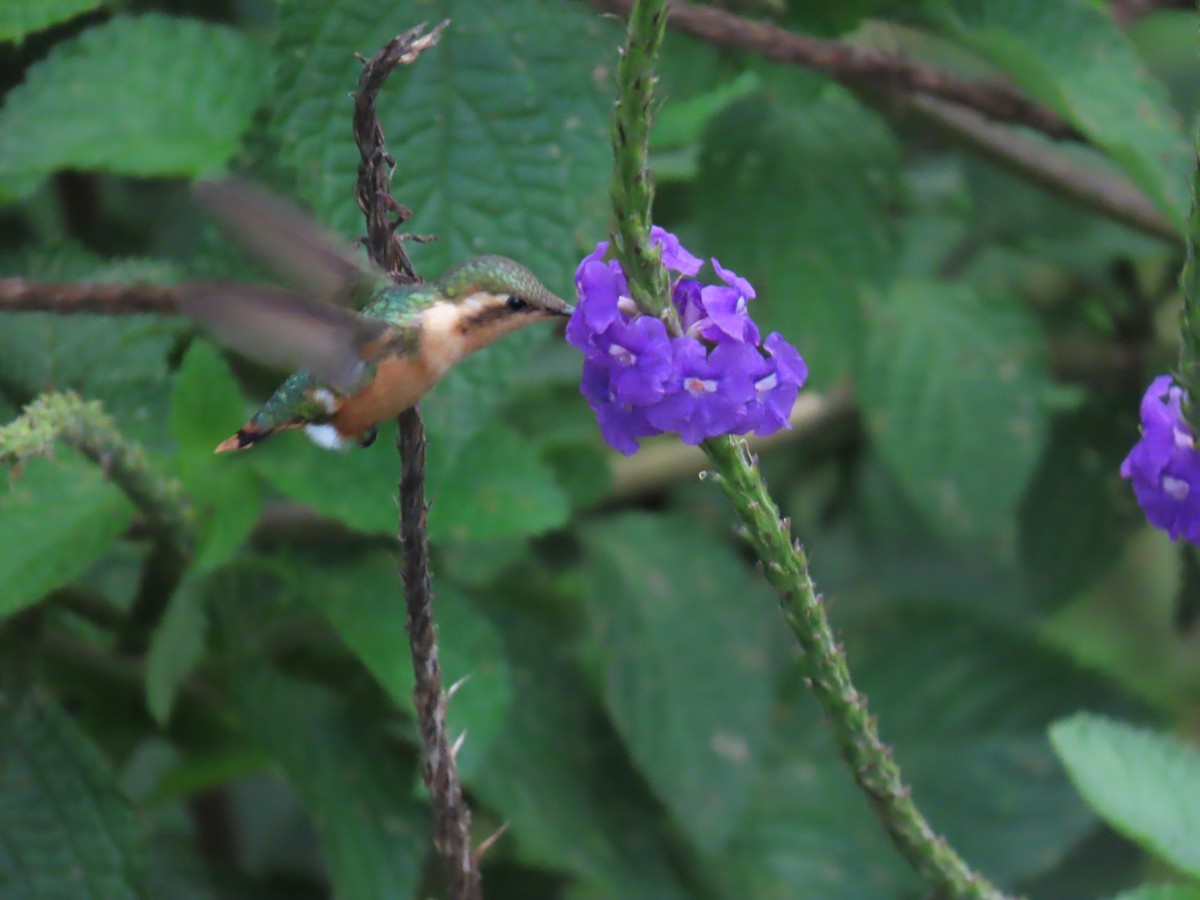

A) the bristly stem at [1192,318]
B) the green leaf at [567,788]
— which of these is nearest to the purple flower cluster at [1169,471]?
the bristly stem at [1192,318]

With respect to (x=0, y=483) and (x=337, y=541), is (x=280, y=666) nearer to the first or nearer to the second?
(x=337, y=541)

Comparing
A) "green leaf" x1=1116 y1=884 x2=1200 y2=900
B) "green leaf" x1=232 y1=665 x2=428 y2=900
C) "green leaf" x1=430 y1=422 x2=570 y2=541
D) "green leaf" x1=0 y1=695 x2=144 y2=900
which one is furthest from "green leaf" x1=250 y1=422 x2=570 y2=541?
"green leaf" x1=1116 y1=884 x2=1200 y2=900

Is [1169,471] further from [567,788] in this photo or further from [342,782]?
[567,788]

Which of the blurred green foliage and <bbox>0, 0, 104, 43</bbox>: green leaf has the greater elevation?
<bbox>0, 0, 104, 43</bbox>: green leaf

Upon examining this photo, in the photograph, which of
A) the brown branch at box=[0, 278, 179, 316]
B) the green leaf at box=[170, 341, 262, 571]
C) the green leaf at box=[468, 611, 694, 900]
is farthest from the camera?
the green leaf at box=[468, 611, 694, 900]

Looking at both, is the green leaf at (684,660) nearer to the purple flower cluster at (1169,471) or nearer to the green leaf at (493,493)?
the green leaf at (493,493)

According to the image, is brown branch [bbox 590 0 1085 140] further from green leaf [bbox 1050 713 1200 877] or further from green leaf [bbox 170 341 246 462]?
green leaf [bbox 1050 713 1200 877]

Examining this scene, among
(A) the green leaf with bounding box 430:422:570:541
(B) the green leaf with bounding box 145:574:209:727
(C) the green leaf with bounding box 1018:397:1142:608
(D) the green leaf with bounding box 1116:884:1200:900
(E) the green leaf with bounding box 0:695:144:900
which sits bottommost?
(C) the green leaf with bounding box 1018:397:1142:608
